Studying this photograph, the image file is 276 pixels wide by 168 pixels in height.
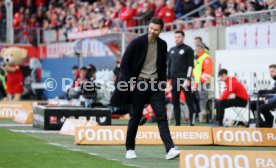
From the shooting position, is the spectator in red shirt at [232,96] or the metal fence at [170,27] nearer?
the spectator in red shirt at [232,96]

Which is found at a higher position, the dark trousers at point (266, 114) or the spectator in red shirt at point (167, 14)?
the spectator in red shirt at point (167, 14)

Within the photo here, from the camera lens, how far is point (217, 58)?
2262 centimetres

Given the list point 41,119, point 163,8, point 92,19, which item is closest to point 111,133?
point 41,119

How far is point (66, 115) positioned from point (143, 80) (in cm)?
616

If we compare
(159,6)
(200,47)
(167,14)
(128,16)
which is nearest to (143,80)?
(200,47)

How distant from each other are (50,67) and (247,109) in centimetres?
1766

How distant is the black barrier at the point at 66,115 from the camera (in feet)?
61.2

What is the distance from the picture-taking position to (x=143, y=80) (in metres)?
12.8

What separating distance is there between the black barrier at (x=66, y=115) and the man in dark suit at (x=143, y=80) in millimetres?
5863

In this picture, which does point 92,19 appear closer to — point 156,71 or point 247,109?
point 247,109

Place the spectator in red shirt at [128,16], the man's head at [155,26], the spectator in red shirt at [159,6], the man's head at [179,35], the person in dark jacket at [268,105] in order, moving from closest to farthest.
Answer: the man's head at [155,26] < the person in dark jacket at [268,105] < the man's head at [179,35] < the spectator in red shirt at [159,6] < the spectator in red shirt at [128,16]

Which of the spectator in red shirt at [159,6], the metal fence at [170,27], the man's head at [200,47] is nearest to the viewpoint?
the metal fence at [170,27]

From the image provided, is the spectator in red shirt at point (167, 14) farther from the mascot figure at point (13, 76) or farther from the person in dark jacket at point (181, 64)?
the person in dark jacket at point (181, 64)

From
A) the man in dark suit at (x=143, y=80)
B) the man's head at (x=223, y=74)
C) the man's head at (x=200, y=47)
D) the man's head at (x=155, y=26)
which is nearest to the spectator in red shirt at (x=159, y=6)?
the man's head at (x=200, y=47)
